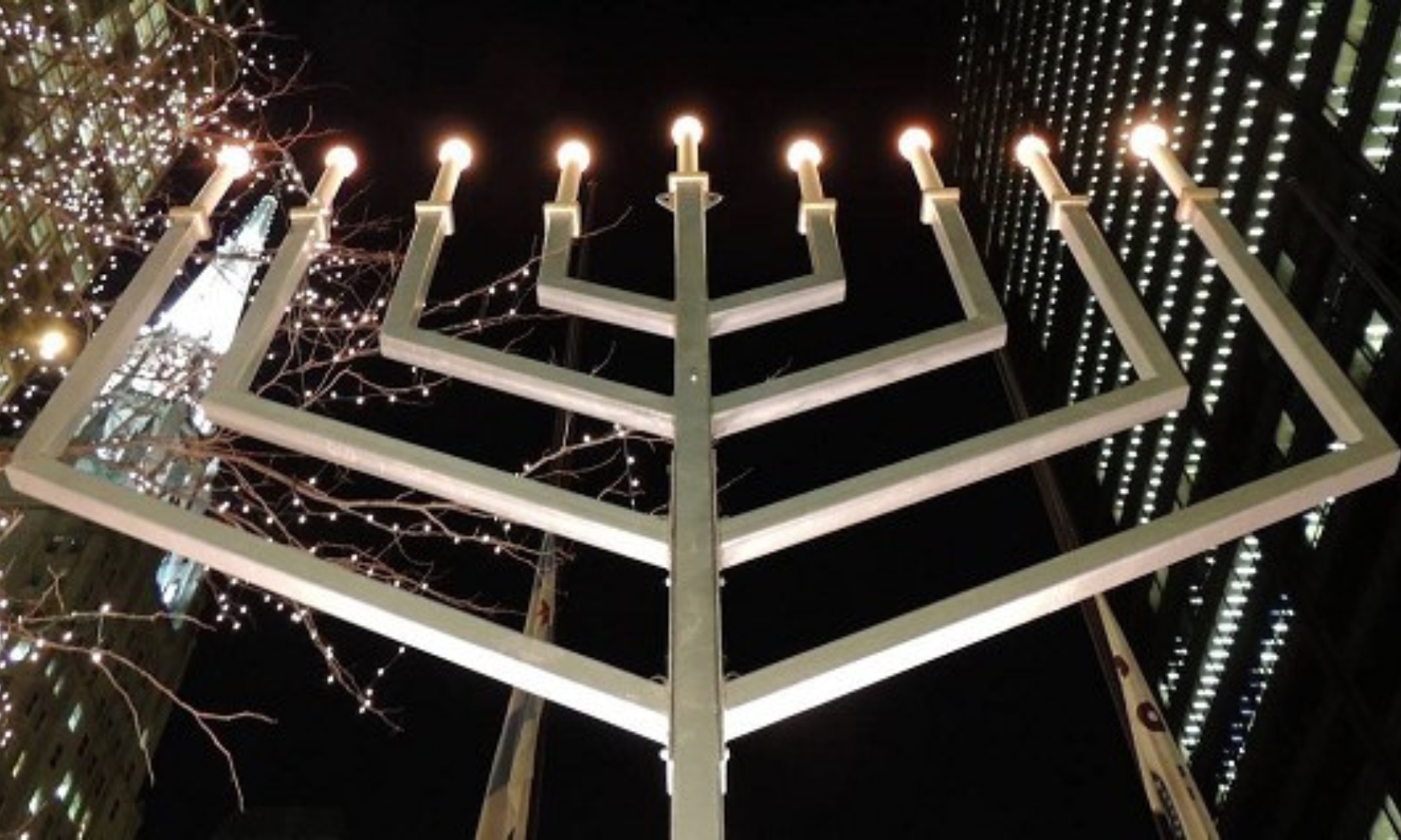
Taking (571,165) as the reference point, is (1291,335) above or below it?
below

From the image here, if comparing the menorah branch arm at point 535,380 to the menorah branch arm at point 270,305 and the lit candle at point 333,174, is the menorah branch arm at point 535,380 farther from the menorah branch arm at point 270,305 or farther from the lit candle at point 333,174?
the lit candle at point 333,174

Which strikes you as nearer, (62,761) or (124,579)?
(62,761)

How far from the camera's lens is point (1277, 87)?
2139 cm

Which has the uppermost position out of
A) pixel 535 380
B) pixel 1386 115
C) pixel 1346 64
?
pixel 1346 64

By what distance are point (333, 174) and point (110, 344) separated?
0.99 meters

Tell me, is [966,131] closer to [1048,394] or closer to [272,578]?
[1048,394]

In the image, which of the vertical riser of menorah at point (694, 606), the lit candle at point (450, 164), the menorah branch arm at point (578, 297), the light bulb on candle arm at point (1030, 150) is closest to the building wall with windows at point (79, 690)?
the lit candle at point (450, 164)

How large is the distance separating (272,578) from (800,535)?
3.62 ft

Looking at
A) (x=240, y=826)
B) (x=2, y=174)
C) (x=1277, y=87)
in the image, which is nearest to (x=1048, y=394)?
(x=1277, y=87)

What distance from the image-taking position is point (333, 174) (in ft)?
12.9

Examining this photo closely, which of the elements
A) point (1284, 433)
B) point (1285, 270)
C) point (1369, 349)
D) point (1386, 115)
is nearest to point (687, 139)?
point (1386, 115)

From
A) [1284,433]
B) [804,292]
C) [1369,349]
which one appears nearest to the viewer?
[804,292]

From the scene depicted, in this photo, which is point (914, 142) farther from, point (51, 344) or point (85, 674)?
point (85, 674)

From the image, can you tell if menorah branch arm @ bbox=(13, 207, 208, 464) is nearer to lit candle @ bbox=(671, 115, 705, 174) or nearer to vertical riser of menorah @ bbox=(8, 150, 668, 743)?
vertical riser of menorah @ bbox=(8, 150, 668, 743)
